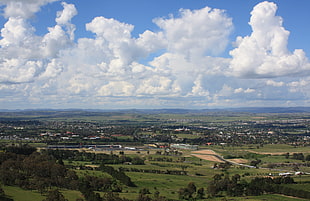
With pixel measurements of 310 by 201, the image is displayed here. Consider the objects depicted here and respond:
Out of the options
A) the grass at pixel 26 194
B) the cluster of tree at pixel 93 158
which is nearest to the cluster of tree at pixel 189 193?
the grass at pixel 26 194

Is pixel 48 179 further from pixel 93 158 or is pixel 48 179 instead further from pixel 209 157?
pixel 209 157

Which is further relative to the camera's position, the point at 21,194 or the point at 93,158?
the point at 93,158

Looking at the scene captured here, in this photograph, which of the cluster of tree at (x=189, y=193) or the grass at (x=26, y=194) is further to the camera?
the cluster of tree at (x=189, y=193)

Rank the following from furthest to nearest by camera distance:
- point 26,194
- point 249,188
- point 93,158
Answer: point 93,158 < point 249,188 < point 26,194

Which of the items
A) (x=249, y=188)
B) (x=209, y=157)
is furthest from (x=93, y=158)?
(x=249, y=188)

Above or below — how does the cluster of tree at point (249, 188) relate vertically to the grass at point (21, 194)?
below

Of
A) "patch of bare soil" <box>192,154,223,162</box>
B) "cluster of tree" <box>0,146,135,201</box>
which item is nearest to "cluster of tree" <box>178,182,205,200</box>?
"cluster of tree" <box>0,146,135,201</box>

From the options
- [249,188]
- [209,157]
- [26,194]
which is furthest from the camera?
[209,157]

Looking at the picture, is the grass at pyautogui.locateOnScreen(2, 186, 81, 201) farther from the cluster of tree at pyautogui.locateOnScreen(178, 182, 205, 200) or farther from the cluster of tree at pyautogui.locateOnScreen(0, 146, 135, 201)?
the cluster of tree at pyautogui.locateOnScreen(178, 182, 205, 200)

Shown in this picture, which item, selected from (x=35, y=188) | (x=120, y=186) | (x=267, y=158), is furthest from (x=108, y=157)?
(x=267, y=158)

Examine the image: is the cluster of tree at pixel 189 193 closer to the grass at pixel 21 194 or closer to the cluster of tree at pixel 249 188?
the cluster of tree at pixel 249 188

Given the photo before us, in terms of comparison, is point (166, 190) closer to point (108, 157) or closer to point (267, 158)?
point (108, 157)
